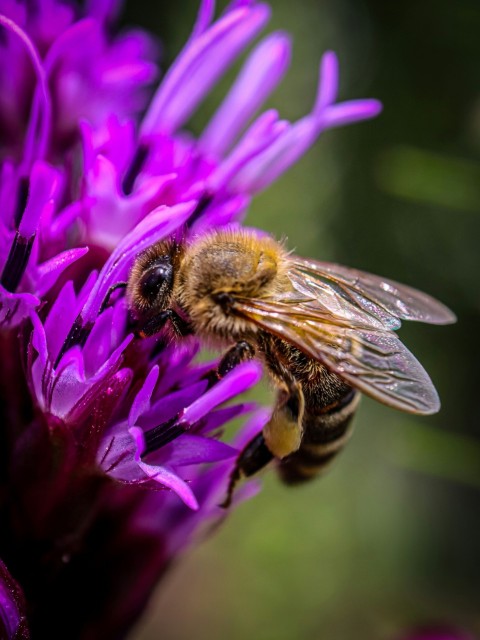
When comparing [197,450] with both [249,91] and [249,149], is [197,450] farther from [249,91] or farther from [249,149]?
[249,91]

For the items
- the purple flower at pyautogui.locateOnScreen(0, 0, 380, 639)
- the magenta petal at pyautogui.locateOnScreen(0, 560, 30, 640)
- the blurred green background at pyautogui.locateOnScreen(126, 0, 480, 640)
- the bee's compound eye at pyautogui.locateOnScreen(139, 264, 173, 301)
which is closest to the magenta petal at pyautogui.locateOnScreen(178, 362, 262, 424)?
the purple flower at pyautogui.locateOnScreen(0, 0, 380, 639)

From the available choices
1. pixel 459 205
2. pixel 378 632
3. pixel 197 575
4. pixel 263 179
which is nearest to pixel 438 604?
pixel 378 632

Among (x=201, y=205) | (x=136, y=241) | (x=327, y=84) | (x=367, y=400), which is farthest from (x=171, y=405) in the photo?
(x=367, y=400)

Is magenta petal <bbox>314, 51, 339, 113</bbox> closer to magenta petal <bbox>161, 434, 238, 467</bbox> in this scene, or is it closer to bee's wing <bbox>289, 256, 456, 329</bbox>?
bee's wing <bbox>289, 256, 456, 329</bbox>

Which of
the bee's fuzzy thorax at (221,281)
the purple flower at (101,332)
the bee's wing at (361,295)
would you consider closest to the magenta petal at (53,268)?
the purple flower at (101,332)

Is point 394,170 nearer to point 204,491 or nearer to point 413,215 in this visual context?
point 413,215
